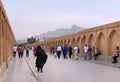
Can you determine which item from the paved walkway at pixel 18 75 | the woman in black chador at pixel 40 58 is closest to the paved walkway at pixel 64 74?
the paved walkway at pixel 18 75

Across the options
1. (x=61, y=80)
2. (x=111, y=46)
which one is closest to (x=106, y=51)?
(x=111, y=46)

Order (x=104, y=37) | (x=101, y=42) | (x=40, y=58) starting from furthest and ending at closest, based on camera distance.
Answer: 1. (x=101, y=42)
2. (x=104, y=37)
3. (x=40, y=58)

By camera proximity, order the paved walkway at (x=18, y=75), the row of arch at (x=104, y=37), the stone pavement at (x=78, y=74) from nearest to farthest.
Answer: the stone pavement at (x=78, y=74)
the paved walkway at (x=18, y=75)
the row of arch at (x=104, y=37)

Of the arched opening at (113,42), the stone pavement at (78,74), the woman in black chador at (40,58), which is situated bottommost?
the stone pavement at (78,74)

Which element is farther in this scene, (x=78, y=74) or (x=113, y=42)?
(x=113, y=42)

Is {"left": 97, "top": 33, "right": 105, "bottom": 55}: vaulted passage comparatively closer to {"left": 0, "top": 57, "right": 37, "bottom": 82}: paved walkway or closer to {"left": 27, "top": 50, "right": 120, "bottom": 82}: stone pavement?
{"left": 27, "top": 50, "right": 120, "bottom": 82}: stone pavement

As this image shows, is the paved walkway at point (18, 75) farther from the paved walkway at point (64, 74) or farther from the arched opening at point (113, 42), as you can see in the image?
the arched opening at point (113, 42)

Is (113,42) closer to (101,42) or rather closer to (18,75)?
(101,42)

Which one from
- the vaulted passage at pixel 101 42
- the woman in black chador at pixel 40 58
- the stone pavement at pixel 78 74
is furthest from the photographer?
the vaulted passage at pixel 101 42

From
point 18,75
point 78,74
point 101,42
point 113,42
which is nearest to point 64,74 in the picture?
point 78,74

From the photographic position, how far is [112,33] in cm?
2712

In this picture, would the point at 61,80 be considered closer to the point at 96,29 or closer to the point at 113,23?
the point at 113,23

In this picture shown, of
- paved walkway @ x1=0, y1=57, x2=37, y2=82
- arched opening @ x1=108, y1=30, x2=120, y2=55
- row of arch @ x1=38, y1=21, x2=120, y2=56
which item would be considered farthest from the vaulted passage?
paved walkway @ x1=0, y1=57, x2=37, y2=82

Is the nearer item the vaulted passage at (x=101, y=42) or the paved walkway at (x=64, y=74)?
the paved walkway at (x=64, y=74)
